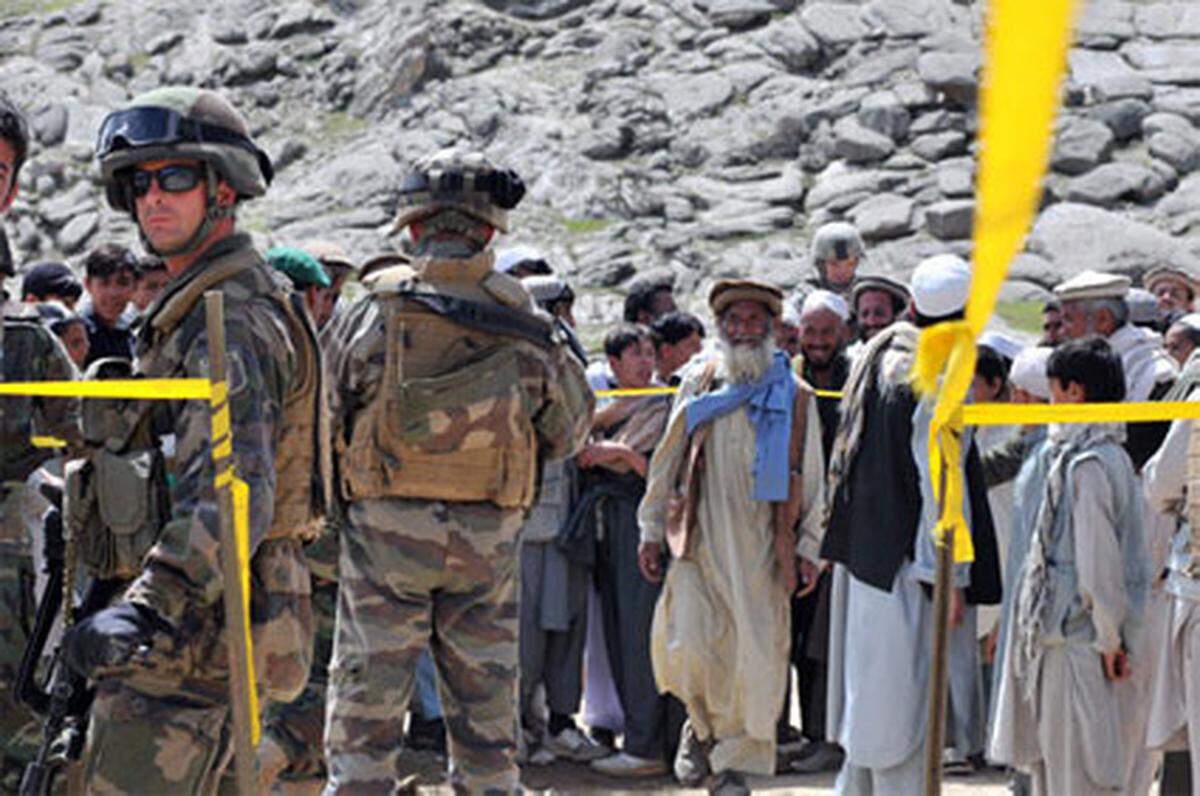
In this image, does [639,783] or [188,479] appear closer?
[188,479]

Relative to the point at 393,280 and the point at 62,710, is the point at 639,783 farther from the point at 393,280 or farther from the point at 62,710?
the point at 62,710

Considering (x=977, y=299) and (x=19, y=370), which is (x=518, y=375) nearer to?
(x=19, y=370)

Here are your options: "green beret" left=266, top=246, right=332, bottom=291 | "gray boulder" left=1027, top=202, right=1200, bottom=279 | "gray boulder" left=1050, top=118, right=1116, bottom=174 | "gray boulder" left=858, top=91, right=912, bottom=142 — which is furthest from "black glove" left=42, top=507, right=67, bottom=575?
"gray boulder" left=858, top=91, right=912, bottom=142

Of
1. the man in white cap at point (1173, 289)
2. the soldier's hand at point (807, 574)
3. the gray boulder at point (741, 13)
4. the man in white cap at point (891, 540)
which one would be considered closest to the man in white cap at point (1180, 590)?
the man in white cap at point (891, 540)

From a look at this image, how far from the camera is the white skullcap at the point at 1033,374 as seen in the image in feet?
27.1

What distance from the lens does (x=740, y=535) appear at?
7.96m

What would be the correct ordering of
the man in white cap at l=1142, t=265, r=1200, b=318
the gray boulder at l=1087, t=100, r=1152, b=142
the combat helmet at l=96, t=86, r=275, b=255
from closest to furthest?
1. the combat helmet at l=96, t=86, r=275, b=255
2. the man in white cap at l=1142, t=265, r=1200, b=318
3. the gray boulder at l=1087, t=100, r=1152, b=142

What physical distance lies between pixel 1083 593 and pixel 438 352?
221 cm

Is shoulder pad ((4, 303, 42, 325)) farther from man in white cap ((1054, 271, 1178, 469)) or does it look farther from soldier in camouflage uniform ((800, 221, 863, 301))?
soldier in camouflage uniform ((800, 221, 863, 301))

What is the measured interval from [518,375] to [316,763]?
62.9 inches

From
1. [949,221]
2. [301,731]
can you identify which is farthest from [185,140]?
[949,221]

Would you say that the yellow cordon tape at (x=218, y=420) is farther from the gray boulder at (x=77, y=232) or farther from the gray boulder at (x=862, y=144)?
the gray boulder at (x=77, y=232)

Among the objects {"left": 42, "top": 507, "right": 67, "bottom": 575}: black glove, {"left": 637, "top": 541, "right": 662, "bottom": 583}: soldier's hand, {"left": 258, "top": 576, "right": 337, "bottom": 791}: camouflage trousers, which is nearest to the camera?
{"left": 42, "top": 507, "right": 67, "bottom": 575}: black glove

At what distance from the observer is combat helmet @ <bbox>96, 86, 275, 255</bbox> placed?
15.3 ft
